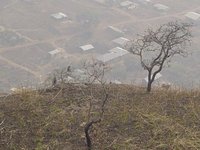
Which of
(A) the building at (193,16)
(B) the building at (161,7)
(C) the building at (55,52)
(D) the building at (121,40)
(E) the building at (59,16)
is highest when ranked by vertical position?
(B) the building at (161,7)

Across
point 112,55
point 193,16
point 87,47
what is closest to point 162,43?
point 112,55

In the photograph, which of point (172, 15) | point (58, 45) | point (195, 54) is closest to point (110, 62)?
point (58, 45)

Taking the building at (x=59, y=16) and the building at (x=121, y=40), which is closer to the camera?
the building at (x=121, y=40)

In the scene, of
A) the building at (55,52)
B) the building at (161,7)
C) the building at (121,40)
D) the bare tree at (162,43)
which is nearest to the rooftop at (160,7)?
the building at (161,7)

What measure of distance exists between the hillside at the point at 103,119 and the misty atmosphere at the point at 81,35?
2313cm

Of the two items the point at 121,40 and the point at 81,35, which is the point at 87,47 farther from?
the point at 121,40

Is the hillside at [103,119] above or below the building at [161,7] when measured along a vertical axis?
above

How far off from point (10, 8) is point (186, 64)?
23.7m

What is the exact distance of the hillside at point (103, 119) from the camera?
4.90 meters

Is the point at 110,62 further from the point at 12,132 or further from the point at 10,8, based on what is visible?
the point at 12,132

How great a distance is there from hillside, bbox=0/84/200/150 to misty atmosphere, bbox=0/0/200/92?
2313 centimetres

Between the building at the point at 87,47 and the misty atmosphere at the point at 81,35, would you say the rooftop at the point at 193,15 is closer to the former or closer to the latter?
the misty atmosphere at the point at 81,35

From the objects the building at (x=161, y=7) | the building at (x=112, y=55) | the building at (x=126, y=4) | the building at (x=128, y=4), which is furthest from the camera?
the building at (x=126, y=4)

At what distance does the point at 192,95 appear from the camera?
258 inches
